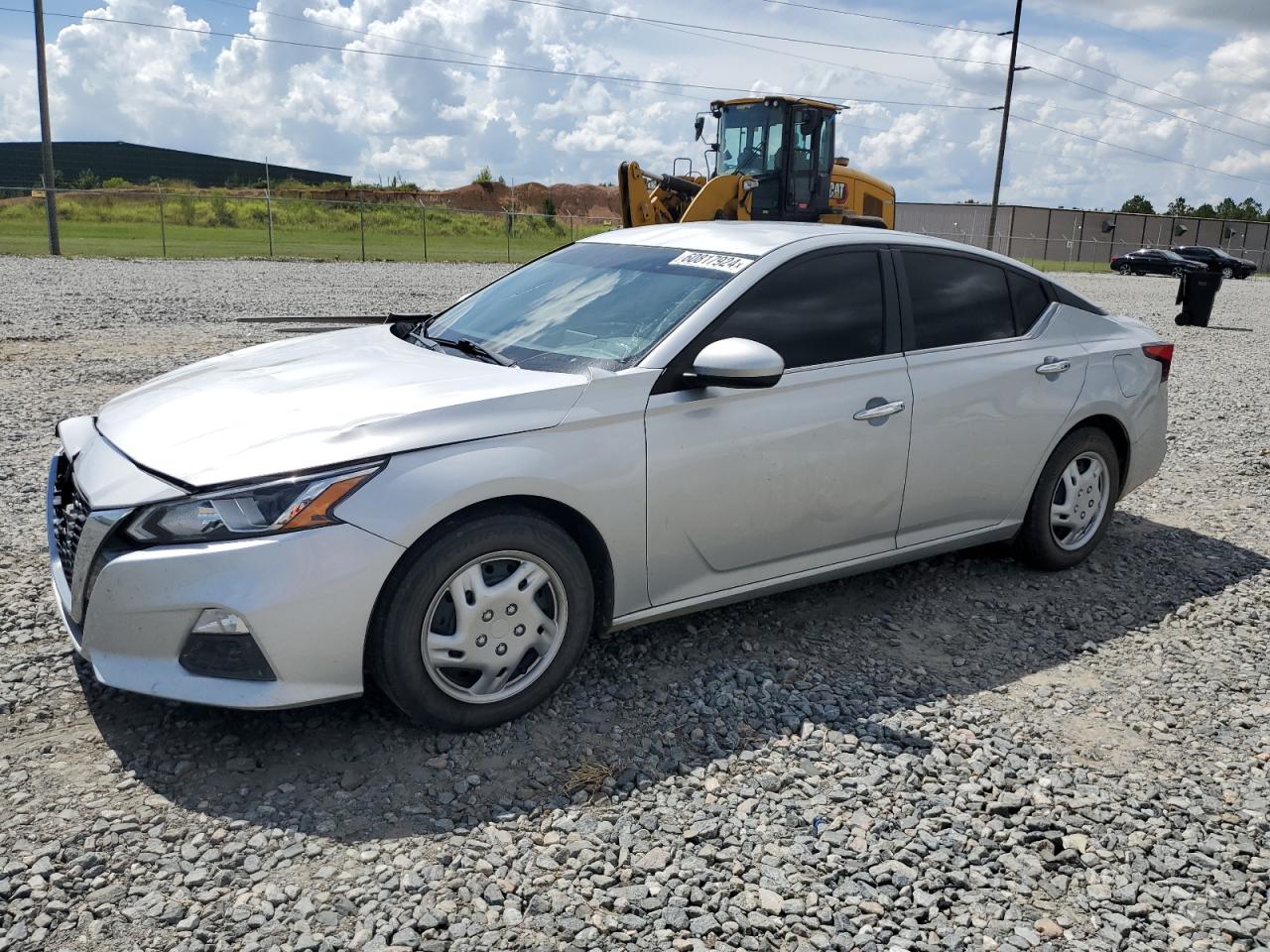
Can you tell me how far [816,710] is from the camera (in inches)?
153

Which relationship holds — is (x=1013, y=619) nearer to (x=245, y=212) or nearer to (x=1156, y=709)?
(x=1156, y=709)

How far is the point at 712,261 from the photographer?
4.32 metres

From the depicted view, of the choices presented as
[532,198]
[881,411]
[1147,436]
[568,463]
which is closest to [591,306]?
[568,463]

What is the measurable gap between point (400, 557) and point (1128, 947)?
227 cm

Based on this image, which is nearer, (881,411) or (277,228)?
(881,411)

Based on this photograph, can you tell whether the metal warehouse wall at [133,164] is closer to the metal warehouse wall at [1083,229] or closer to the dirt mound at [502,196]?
the dirt mound at [502,196]

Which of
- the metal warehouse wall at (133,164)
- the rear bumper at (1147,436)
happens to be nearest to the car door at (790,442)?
the rear bumper at (1147,436)

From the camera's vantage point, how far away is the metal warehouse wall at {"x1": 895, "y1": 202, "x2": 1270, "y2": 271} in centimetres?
5703

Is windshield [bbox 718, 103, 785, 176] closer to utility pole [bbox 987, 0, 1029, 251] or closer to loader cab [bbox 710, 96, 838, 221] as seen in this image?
loader cab [bbox 710, 96, 838, 221]

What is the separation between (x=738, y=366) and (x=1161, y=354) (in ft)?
10.1

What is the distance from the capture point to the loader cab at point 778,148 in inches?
690

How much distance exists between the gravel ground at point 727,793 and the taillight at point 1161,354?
121cm

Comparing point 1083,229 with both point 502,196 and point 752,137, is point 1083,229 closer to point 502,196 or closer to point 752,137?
point 502,196

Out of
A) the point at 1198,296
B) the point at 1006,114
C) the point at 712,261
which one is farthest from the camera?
the point at 1006,114
